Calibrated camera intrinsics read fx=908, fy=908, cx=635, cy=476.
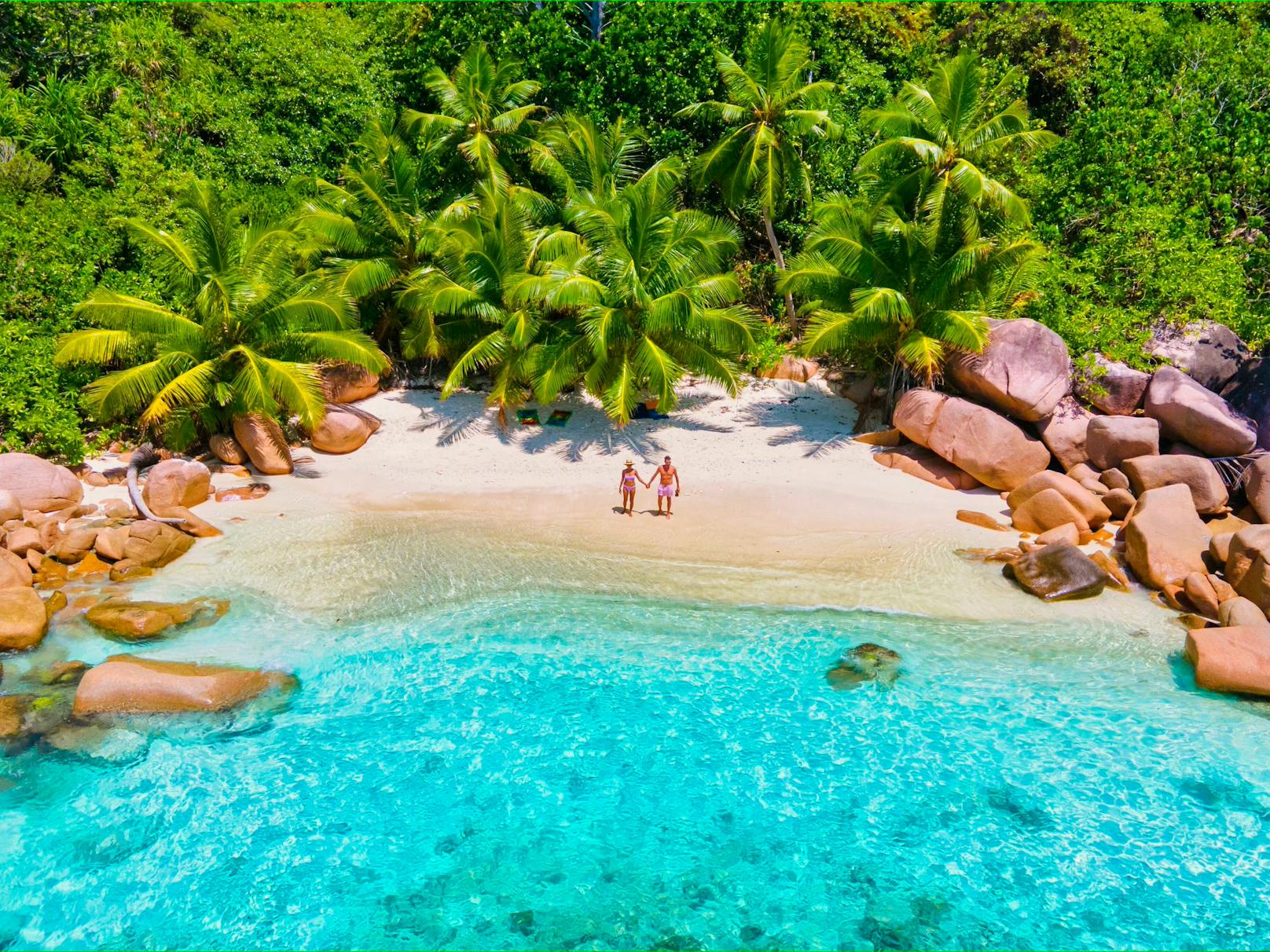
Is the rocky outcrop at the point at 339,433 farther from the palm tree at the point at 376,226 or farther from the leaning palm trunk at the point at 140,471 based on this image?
the leaning palm trunk at the point at 140,471

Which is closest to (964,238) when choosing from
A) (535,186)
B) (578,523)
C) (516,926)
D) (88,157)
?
(578,523)

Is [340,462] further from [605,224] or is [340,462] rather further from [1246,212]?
[1246,212]

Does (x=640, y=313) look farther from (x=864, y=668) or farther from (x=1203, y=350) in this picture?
(x=1203, y=350)

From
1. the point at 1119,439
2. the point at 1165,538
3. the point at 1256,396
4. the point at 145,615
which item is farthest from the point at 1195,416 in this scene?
the point at 145,615

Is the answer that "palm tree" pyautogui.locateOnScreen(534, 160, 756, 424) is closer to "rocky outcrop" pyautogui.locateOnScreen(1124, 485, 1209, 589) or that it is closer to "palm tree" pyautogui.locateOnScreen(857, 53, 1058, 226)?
"palm tree" pyautogui.locateOnScreen(857, 53, 1058, 226)

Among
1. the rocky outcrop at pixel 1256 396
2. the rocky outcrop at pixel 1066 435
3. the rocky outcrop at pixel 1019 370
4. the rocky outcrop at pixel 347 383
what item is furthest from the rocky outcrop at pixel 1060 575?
the rocky outcrop at pixel 347 383

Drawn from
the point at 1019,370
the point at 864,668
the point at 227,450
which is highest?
the point at 1019,370
